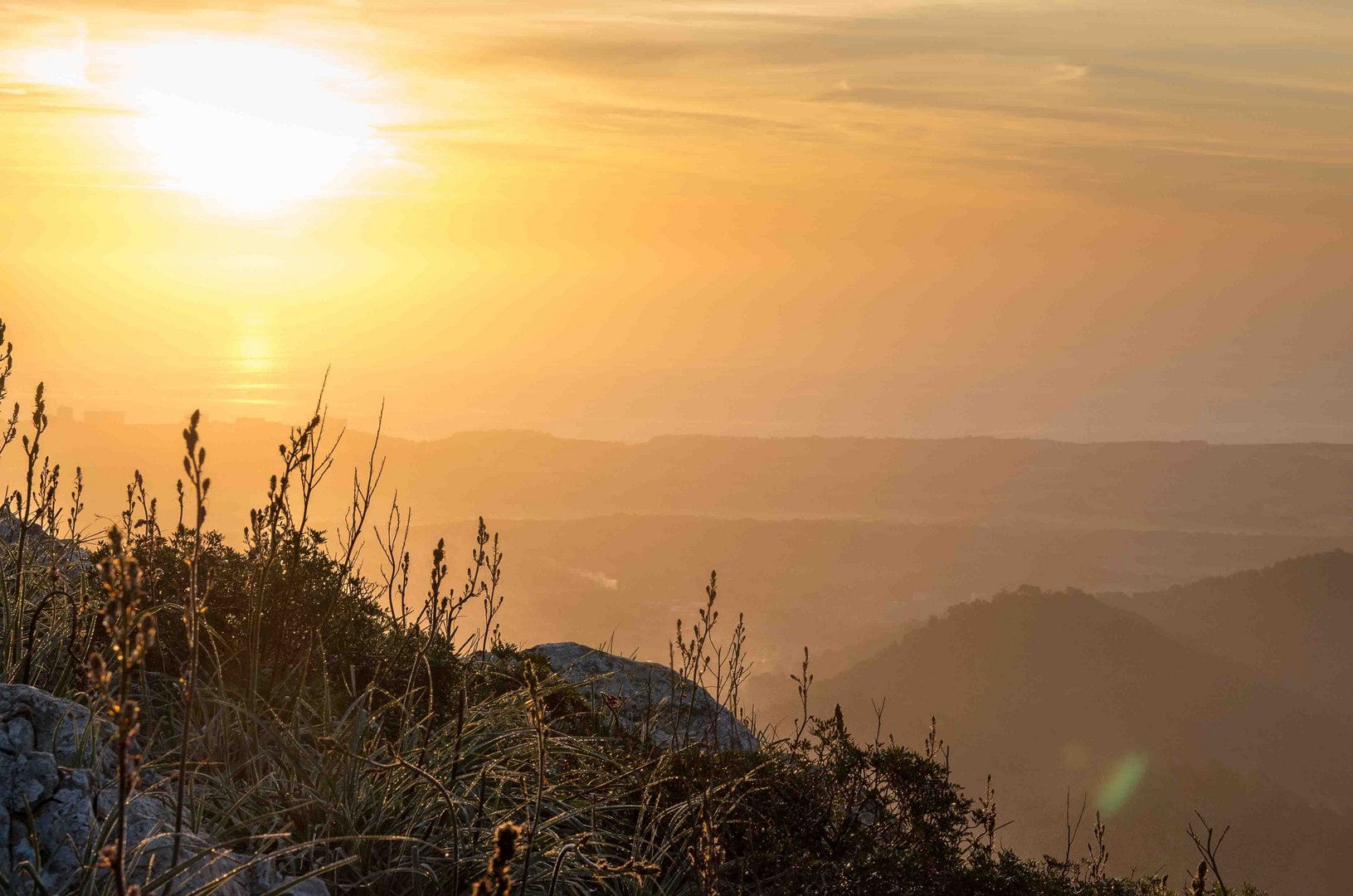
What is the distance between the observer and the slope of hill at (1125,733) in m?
137

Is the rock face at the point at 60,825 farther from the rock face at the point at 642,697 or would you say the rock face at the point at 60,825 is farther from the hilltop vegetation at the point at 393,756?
the rock face at the point at 642,697

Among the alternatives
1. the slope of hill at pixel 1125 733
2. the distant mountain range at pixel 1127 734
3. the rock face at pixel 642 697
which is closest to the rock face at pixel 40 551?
the rock face at pixel 642 697

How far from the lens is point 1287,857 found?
13062cm

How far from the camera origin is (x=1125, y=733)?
580ft

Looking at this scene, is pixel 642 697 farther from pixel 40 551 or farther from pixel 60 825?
pixel 60 825

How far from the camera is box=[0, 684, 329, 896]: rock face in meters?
3.39

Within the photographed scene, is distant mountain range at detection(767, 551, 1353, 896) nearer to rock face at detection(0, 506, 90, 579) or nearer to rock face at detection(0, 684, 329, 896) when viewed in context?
rock face at detection(0, 506, 90, 579)

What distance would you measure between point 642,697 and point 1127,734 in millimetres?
188004

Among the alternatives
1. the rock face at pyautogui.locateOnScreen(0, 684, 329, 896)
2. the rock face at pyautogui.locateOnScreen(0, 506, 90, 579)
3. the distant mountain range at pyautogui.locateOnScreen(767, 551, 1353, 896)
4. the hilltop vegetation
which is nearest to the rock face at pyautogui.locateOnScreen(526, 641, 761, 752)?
the hilltop vegetation

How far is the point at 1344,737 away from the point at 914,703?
70474mm

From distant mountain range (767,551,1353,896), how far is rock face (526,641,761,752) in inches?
5002

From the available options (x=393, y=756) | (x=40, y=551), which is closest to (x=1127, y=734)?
(x=40, y=551)

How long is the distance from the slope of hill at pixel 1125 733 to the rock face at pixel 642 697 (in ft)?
442

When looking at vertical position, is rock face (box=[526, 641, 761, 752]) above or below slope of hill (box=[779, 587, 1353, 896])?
above
